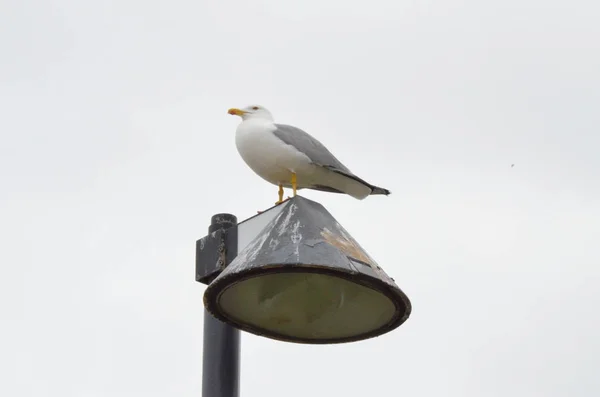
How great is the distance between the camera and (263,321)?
3.92 metres

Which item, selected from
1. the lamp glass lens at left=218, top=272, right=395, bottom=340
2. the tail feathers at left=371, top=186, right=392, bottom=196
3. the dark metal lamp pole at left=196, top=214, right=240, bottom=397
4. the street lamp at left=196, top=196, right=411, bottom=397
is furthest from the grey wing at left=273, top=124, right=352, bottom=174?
the lamp glass lens at left=218, top=272, right=395, bottom=340

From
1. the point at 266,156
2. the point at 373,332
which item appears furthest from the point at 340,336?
the point at 266,156

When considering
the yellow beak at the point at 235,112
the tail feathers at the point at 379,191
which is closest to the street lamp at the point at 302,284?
the tail feathers at the point at 379,191

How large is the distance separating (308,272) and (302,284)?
0.50 meters

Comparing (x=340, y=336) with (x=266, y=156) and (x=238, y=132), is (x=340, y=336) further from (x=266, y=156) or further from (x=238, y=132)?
(x=238, y=132)

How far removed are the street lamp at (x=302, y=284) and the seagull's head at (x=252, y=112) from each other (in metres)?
2.52

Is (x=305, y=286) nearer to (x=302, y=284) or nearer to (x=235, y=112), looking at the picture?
(x=302, y=284)

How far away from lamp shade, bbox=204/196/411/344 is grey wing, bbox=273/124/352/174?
166 cm

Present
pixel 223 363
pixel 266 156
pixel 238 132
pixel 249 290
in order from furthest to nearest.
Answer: pixel 238 132, pixel 266 156, pixel 223 363, pixel 249 290

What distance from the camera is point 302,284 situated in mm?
3914

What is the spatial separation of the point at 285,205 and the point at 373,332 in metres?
0.61

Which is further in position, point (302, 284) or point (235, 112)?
point (235, 112)

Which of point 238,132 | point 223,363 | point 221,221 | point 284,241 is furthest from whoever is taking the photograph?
point 238,132

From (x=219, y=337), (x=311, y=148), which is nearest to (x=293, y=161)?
(x=311, y=148)
